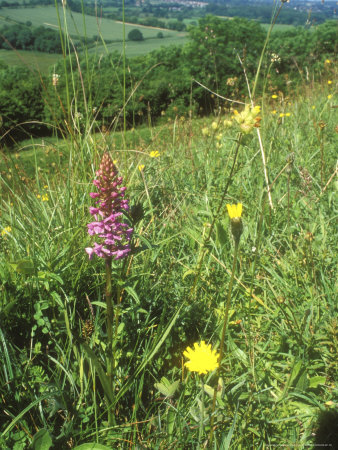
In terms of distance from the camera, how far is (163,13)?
1778 inches

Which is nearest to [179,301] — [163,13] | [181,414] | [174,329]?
[174,329]

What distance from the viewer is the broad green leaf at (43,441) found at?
0.90 meters

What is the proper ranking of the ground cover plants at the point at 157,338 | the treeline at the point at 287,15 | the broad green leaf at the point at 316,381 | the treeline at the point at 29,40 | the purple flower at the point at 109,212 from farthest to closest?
the treeline at the point at 287,15, the treeline at the point at 29,40, the broad green leaf at the point at 316,381, the ground cover plants at the point at 157,338, the purple flower at the point at 109,212

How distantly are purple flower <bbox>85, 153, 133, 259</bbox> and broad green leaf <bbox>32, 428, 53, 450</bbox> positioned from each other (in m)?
0.48

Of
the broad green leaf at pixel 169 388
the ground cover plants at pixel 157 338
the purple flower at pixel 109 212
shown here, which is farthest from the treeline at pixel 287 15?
the broad green leaf at pixel 169 388

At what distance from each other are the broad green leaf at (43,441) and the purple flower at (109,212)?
477mm

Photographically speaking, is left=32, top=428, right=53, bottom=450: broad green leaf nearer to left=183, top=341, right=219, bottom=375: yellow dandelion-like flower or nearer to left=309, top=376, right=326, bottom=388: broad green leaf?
left=183, top=341, right=219, bottom=375: yellow dandelion-like flower

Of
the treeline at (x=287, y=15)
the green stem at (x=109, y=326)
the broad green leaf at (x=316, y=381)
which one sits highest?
the treeline at (x=287, y=15)

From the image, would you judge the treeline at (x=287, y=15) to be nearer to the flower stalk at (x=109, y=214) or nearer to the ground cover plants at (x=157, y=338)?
the ground cover plants at (x=157, y=338)

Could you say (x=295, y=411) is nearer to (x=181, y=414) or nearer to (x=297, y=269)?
(x=181, y=414)

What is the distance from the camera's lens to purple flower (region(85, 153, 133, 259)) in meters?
0.83

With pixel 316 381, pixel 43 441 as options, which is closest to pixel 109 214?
pixel 43 441

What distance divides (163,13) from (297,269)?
169 feet

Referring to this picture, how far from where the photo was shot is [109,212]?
860 millimetres
